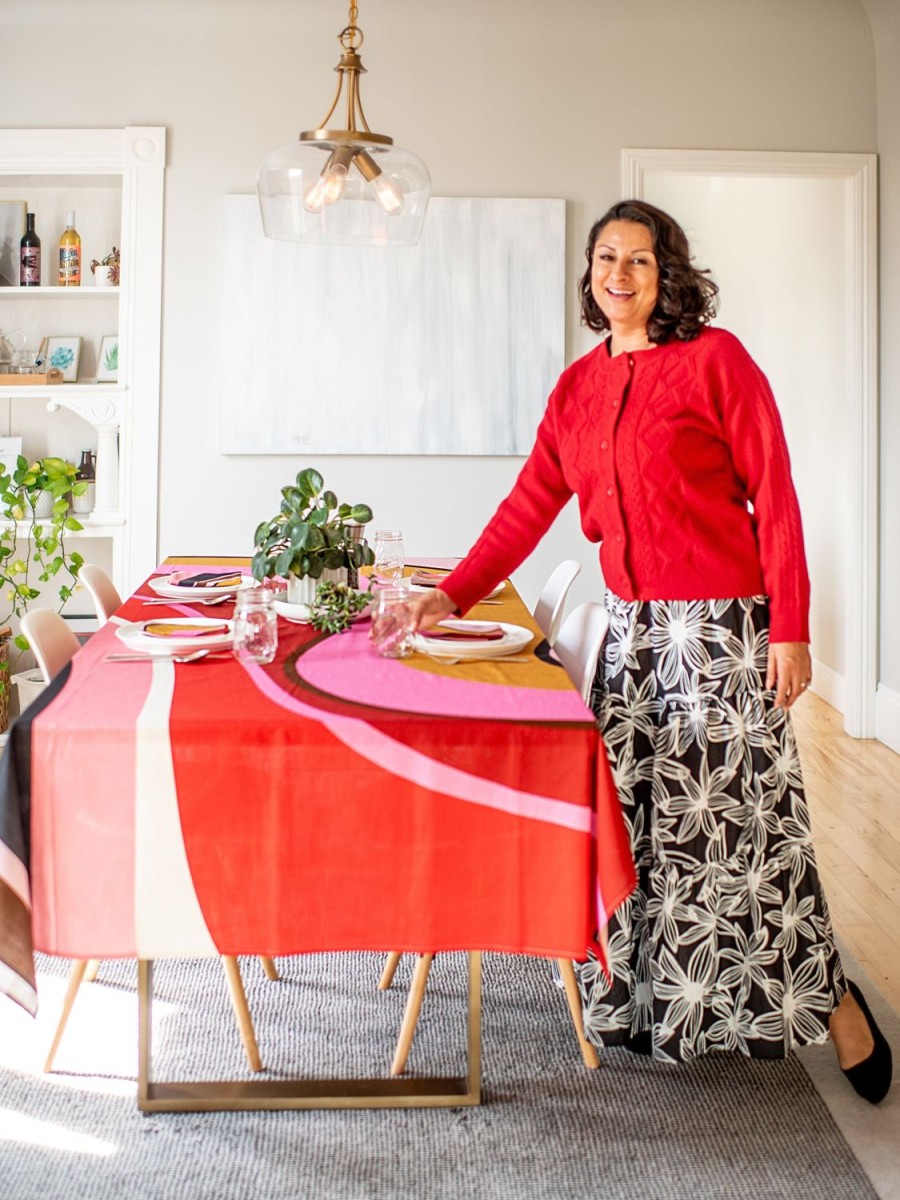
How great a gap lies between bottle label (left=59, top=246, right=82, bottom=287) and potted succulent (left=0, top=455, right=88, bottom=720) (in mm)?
775

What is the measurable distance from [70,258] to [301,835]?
3.75 m

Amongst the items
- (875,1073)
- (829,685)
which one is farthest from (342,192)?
(829,685)

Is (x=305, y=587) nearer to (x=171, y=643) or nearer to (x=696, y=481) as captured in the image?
(x=171, y=643)

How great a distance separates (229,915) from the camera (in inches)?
69.1

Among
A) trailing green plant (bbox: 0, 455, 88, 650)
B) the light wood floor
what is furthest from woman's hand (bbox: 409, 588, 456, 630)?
trailing green plant (bbox: 0, 455, 88, 650)

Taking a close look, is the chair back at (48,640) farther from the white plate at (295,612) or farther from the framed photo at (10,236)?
→ the framed photo at (10,236)

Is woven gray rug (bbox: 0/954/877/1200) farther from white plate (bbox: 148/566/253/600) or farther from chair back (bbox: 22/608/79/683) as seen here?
white plate (bbox: 148/566/253/600)

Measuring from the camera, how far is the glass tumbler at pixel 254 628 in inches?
84.5

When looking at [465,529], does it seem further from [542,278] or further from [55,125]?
[55,125]

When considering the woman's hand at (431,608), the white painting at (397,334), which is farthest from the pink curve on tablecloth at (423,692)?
the white painting at (397,334)

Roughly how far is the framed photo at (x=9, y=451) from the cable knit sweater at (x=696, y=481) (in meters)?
3.39

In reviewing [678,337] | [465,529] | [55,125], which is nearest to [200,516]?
[465,529]

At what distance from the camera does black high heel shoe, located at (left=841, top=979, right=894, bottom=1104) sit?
2.14m

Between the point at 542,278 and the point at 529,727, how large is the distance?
3.22 metres
